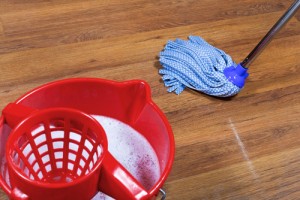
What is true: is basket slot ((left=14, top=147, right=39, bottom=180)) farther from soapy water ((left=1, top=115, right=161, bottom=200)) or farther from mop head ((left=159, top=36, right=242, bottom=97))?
mop head ((left=159, top=36, right=242, bottom=97))

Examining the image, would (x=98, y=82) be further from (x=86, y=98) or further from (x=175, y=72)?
(x=175, y=72)

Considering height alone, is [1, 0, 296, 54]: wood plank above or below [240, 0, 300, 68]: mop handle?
below

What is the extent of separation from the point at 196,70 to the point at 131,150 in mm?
350

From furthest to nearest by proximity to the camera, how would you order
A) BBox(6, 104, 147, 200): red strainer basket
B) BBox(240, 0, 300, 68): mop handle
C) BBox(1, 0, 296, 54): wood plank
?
BBox(1, 0, 296, 54): wood plank < BBox(240, 0, 300, 68): mop handle < BBox(6, 104, 147, 200): red strainer basket

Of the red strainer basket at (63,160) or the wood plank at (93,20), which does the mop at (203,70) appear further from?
the red strainer basket at (63,160)

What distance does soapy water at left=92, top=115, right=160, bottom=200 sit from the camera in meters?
0.80

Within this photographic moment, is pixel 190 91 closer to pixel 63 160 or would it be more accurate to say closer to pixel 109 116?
pixel 109 116

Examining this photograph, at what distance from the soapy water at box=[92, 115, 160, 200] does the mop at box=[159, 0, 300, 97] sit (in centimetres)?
29

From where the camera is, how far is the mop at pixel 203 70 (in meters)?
1.09

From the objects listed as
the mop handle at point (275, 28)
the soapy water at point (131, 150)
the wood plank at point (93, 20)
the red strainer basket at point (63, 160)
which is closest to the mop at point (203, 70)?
the mop handle at point (275, 28)

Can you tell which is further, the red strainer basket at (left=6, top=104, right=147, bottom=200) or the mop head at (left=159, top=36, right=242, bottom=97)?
the mop head at (left=159, top=36, right=242, bottom=97)

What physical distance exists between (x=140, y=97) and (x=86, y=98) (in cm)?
10

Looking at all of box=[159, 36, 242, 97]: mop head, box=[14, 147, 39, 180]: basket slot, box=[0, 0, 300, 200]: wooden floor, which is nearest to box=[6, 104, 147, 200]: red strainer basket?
box=[14, 147, 39, 180]: basket slot

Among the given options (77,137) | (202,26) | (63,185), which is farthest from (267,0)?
(63,185)
